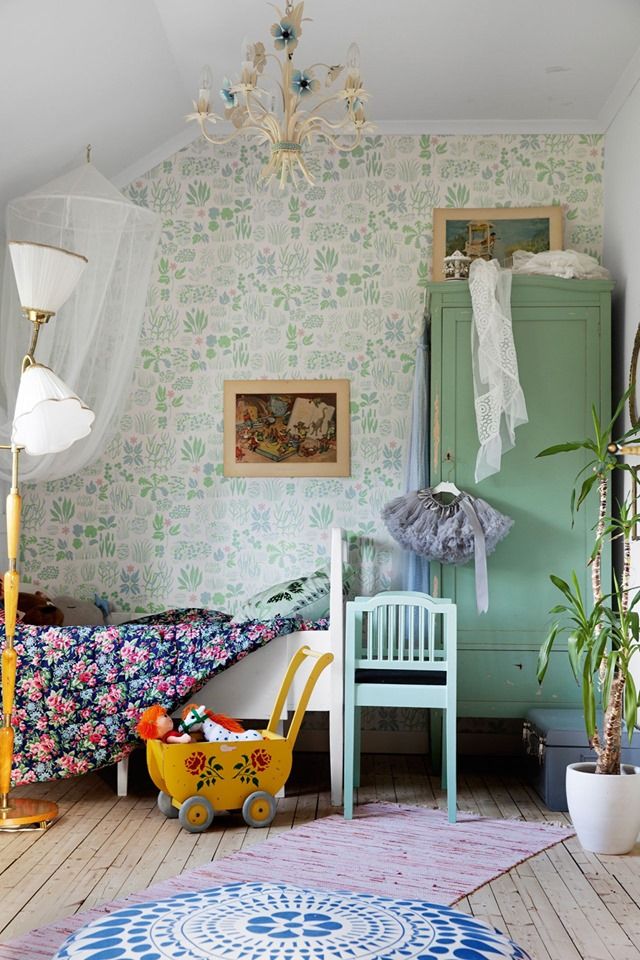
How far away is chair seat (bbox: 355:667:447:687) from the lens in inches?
146

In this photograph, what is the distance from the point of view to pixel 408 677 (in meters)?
3.74

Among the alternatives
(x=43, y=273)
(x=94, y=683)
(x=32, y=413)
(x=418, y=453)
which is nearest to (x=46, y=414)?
(x=32, y=413)

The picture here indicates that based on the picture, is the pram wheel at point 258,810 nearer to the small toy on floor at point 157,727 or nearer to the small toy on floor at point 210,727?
the small toy on floor at point 210,727

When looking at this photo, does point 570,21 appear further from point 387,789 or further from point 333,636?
point 387,789

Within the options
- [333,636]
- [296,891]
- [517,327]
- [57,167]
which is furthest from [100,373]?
[296,891]

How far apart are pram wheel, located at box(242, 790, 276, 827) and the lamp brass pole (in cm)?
68

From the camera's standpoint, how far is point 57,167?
440cm

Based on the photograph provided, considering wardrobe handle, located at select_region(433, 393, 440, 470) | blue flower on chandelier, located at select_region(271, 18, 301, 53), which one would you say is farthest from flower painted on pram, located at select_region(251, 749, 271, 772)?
blue flower on chandelier, located at select_region(271, 18, 301, 53)

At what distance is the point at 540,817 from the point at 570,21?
301 cm

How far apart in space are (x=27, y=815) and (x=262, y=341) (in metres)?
2.48

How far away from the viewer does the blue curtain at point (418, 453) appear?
14.9 feet

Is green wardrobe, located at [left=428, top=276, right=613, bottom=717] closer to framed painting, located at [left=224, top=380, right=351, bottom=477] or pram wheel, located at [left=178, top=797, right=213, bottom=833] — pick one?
framed painting, located at [left=224, top=380, right=351, bottom=477]

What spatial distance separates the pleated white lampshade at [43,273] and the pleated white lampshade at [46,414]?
233 millimetres

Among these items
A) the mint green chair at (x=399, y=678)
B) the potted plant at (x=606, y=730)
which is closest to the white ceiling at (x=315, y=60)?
the potted plant at (x=606, y=730)
